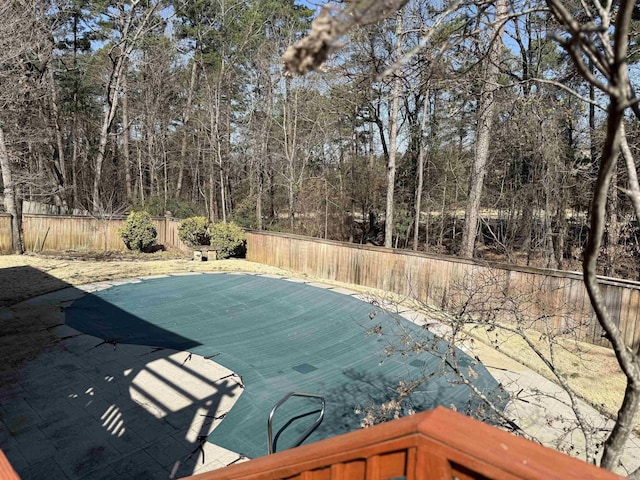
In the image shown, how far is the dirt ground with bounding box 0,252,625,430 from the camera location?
604 cm

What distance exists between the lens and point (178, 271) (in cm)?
1287

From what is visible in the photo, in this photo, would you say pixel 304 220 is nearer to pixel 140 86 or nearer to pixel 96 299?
pixel 96 299

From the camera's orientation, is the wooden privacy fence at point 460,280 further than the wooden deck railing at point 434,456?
Yes

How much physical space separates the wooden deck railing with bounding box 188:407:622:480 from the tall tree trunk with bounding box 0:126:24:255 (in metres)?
16.4

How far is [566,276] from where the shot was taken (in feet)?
24.5

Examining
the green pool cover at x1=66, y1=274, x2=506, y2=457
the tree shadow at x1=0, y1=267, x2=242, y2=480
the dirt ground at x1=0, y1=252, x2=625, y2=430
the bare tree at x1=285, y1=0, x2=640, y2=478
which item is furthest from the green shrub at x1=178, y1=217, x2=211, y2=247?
the bare tree at x1=285, y1=0, x2=640, y2=478

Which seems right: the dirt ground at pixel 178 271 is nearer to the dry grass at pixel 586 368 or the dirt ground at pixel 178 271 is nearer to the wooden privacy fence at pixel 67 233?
the dry grass at pixel 586 368

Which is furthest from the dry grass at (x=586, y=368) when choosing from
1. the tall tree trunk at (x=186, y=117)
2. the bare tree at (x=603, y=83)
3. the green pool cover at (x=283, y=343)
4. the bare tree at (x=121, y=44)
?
the tall tree trunk at (x=186, y=117)

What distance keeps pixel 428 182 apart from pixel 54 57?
1872cm

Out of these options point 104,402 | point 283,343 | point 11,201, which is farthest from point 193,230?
point 104,402

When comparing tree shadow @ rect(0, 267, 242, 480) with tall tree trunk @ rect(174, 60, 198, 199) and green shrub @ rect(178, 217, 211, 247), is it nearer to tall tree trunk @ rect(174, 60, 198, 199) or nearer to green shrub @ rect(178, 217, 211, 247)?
green shrub @ rect(178, 217, 211, 247)

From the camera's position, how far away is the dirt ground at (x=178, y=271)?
238 inches

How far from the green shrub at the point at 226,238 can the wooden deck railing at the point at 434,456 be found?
1426 centimetres

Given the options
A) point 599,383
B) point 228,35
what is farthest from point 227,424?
point 228,35
